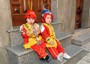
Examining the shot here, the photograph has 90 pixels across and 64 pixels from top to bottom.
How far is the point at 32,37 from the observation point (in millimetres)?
2598

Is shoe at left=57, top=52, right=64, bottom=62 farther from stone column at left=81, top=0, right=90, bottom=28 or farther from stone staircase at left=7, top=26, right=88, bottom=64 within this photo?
stone column at left=81, top=0, right=90, bottom=28

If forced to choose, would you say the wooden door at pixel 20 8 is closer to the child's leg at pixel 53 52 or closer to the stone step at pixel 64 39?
the stone step at pixel 64 39

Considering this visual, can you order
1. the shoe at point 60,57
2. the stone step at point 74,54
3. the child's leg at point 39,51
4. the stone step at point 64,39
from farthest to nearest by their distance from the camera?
the stone step at point 64,39
the stone step at point 74,54
the shoe at point 60,57
the child's leg at point 39,51

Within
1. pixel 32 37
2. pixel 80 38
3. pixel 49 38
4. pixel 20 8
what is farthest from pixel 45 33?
pixel 80 38

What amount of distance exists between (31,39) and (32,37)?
0.05 meters

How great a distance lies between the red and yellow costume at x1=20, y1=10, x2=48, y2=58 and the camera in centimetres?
246

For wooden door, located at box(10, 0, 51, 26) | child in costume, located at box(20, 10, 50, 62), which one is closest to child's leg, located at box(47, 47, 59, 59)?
child in costume, located at box(20, 10, 50, 62)

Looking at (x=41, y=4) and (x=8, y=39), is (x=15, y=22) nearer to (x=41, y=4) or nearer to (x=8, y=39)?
(x=8, y=39)

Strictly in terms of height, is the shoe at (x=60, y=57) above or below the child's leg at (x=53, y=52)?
below

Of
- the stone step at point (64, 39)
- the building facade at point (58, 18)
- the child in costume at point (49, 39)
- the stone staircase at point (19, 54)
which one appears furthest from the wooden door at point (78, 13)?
the child in costume at point (49, 39)

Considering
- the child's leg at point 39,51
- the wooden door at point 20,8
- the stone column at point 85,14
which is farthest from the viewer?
the stone column at point 85,14

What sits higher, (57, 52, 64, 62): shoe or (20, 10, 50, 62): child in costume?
(20, 10, 50, 62): child in costume

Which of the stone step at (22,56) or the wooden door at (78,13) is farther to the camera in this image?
the wooden door at (78,13)

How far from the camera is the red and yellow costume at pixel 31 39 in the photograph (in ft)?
8.06
